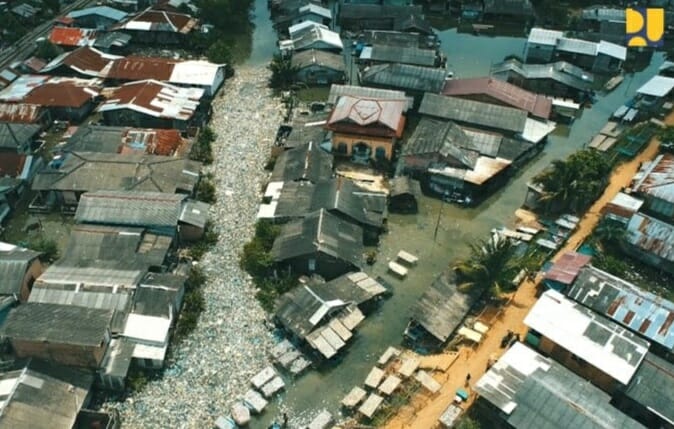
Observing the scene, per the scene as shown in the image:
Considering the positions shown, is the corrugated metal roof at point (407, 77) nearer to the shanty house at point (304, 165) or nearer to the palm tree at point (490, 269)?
the shanty house at point (304, 165)

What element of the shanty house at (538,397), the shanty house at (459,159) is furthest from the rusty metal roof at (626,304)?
the shanty house at (459,159)

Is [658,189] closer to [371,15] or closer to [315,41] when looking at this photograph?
[315,41]

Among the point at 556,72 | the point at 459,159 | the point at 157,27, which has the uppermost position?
the point at 556,72

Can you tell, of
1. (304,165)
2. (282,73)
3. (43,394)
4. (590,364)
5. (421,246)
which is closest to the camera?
(43,394)

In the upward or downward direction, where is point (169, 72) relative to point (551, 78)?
downward

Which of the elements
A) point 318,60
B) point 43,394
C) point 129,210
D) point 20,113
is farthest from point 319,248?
point 20,113

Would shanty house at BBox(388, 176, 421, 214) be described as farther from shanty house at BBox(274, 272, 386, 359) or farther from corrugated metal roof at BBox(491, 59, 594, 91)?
corrugated metal roof at BBox(491, 59, 594, 91)

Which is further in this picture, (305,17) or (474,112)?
(305,17)

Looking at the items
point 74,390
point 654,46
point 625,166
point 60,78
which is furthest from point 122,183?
point 654,46
